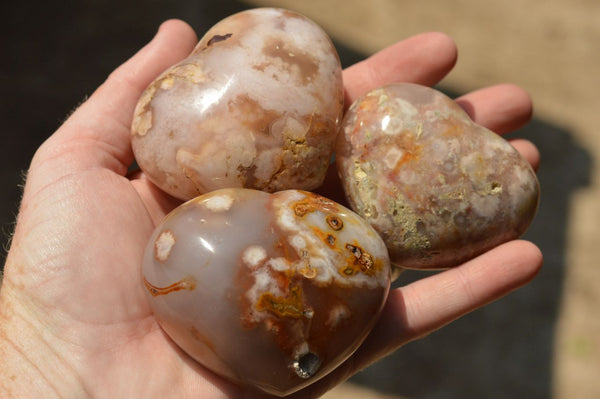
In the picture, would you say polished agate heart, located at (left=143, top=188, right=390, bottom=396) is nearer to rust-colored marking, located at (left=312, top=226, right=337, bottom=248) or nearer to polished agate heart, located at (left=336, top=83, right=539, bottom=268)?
rust-colored marking, located at (left=312, top=226, right=337, bottom=248)

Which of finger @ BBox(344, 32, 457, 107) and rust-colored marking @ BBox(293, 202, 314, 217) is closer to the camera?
rust-colored marking @ BBox(293, 202, 314, 217)

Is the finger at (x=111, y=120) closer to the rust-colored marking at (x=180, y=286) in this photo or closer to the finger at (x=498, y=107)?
the rust-colored marking at (x=180, y=286)

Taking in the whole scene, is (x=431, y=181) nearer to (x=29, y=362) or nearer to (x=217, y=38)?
(x=217, y=38)

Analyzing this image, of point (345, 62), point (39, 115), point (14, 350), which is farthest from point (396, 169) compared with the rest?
point (39, 115)

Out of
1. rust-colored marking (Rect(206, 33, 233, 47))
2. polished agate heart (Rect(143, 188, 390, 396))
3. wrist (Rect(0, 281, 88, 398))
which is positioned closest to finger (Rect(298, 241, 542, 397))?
polished agate heart (Rect(143, 188, 390, 396))

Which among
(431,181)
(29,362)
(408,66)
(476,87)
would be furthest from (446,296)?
(476,87)

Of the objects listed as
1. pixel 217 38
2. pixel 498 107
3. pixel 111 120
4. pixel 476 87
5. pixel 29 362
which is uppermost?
pixel 217 38

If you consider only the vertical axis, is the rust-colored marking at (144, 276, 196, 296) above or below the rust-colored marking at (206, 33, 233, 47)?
below
